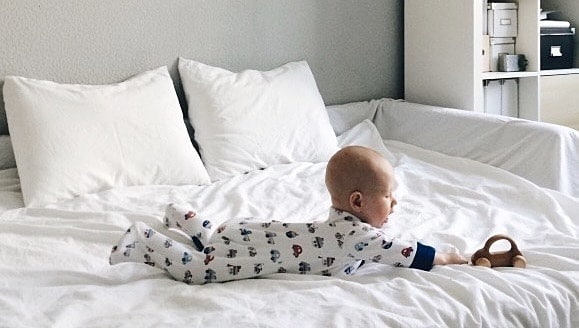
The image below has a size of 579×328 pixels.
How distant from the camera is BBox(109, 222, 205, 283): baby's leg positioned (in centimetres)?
143

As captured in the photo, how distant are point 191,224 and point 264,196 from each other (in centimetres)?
52

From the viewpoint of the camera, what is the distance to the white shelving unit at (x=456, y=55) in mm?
2643

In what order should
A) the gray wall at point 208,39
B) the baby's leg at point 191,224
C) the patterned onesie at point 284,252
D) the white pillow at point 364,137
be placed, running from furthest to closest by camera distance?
1. the white pillow at point 364,137
2. the gray wall at point 208,39
3. the baby's leg at point 191,224
4. the patterned onesie at point 284,252

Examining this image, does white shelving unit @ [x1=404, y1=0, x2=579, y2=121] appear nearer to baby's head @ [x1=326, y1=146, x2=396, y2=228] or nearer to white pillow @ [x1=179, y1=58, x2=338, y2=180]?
white pillow @ [x1=179, y1=58, x2=338, y2=180]

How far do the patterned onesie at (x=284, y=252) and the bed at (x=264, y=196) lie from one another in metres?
0.03

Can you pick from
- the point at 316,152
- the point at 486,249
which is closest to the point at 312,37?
the point at 316,152

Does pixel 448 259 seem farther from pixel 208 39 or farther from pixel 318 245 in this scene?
pixel 208 39

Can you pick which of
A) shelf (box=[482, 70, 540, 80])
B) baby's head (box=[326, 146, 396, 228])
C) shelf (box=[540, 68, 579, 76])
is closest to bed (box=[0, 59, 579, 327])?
baby's head (box=[326, 146, 396, 228])

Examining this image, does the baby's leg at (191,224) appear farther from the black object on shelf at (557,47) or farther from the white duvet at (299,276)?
the black object on shelf at (557,47)

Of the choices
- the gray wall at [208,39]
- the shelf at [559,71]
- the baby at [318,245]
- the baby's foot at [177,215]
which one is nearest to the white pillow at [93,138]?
the gray wall at [208,39]

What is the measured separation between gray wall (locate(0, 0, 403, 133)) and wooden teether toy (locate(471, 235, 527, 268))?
1.33 m

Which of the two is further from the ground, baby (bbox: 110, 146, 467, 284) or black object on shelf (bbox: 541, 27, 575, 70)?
black object on shelf (bbox: 541, 27, 575, 70)

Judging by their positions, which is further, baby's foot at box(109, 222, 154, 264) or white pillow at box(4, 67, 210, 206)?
white pillow at box(4, 67, 210, 206)

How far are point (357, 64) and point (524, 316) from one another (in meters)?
1.70
